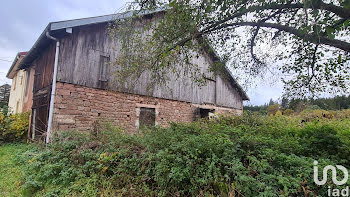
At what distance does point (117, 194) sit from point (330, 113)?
1053cm

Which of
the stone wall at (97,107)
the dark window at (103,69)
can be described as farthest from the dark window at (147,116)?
the dark window at (103,69)

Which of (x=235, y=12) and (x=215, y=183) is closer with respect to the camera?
(x=215, y=183)

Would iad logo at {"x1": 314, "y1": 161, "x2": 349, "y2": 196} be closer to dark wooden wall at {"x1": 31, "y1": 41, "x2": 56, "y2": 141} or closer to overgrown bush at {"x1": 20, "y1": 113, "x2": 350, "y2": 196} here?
overgrown bush at {"x1": 20, "y1": 113, "x2": 350, "y2": 196}

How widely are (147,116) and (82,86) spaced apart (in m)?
3.32

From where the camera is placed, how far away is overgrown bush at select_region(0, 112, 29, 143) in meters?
9.09

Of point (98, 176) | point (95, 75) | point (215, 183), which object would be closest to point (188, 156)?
point (215, 183)

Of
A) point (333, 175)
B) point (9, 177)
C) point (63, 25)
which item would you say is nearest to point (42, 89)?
point (63, 25)

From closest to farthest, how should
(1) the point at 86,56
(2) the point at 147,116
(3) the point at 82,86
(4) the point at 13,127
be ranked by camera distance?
(3) the point at 82,86
(1) the point at 86,56
(4) the point at 13,127
(2) the point at 147,116

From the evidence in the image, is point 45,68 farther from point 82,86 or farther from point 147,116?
point 147,116

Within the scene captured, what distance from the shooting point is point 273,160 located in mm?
2930

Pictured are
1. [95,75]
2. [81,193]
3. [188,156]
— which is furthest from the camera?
[95,75]

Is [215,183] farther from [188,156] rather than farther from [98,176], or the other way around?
[98,176]

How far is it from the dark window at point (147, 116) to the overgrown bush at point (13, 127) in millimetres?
5454

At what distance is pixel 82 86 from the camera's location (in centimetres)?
771
